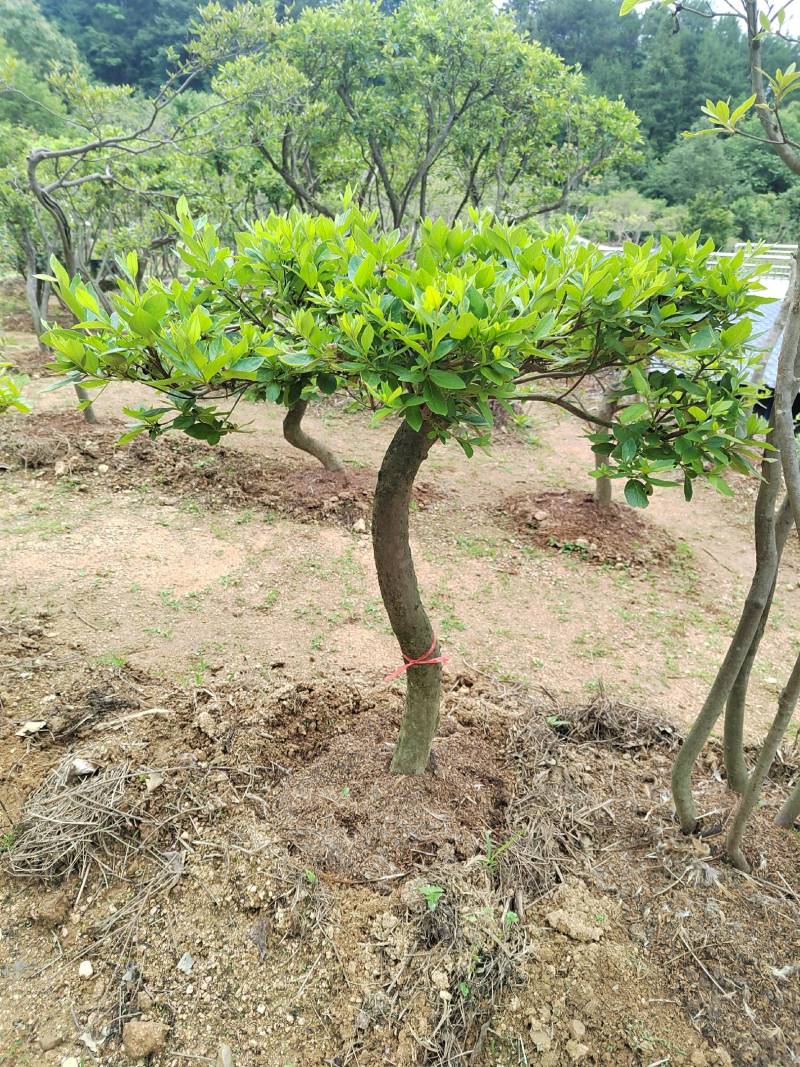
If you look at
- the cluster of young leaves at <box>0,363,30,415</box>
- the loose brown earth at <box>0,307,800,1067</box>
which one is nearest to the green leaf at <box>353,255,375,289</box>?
the cluster of young leaves at <box>0,363,30,415</box>

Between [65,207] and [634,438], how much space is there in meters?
11.8

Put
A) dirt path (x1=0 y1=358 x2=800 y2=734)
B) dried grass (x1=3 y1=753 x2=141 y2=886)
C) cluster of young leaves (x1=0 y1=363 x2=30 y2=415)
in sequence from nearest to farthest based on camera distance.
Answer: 1. dried grass (x1=3 y1=753 x2=141 y2=886)
2. cluster of young leaves (x1=0 y1=363 x2=30 y2=415)
3. dirt path (x1=0 y1=358 x2=800 y2=734)

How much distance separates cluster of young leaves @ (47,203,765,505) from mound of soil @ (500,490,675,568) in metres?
3.85

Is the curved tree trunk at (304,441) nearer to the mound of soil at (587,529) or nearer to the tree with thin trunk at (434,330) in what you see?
the mound of soil at (587,529)

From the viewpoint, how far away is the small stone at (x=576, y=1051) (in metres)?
1.67

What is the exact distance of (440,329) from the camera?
4.07ft

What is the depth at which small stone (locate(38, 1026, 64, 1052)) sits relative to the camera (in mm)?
1715

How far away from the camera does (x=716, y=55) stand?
31812 millimetres

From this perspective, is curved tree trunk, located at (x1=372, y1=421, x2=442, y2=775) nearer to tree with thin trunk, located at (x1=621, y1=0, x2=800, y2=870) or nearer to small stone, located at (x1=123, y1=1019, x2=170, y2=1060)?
tree with thin trunk, located at (x1=621, y1=0, x2=800, y2=870)

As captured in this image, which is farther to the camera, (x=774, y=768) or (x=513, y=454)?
(x=513, y=454)

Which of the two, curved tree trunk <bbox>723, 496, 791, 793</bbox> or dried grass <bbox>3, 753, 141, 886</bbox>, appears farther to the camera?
dried grass <bbox>3, 753, 141, 886</bbox>

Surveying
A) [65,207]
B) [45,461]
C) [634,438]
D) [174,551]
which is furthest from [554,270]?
[65,207]

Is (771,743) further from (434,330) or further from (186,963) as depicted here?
(186,963)

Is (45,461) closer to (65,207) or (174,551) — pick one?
(174,551)
